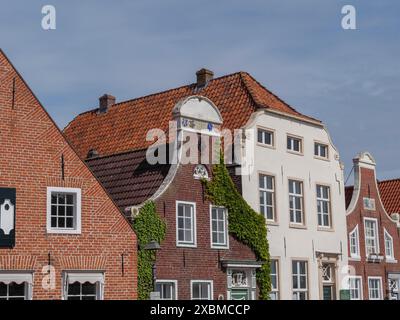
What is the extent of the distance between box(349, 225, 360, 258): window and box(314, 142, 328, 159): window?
364 cm

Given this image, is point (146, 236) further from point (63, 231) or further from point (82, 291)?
point (63, 231)

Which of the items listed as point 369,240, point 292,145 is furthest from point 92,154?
point 369,240

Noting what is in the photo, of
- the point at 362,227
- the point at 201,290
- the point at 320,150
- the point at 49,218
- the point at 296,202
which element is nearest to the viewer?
the point at 49,218

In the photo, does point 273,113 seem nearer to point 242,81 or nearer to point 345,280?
point 242,81

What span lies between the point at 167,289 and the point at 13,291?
486cm

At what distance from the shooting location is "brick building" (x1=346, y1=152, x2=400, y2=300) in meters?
29.4

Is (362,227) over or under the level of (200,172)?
under

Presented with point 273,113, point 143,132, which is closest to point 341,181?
point 273,113

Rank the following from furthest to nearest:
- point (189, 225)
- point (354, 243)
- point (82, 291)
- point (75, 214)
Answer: point (354, 243), point (189, 225), point (75, 214), point (82, 291)

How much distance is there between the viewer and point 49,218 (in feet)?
59.5

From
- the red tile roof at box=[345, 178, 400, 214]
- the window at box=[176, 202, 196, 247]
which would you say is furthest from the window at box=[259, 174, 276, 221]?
the red tile roof at box=[345, 178, 400, 214]

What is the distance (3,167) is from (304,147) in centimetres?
1285

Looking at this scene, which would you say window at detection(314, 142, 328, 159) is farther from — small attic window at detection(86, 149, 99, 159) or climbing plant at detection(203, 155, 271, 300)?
small attic window at detection(86, 149, 99, 159)
